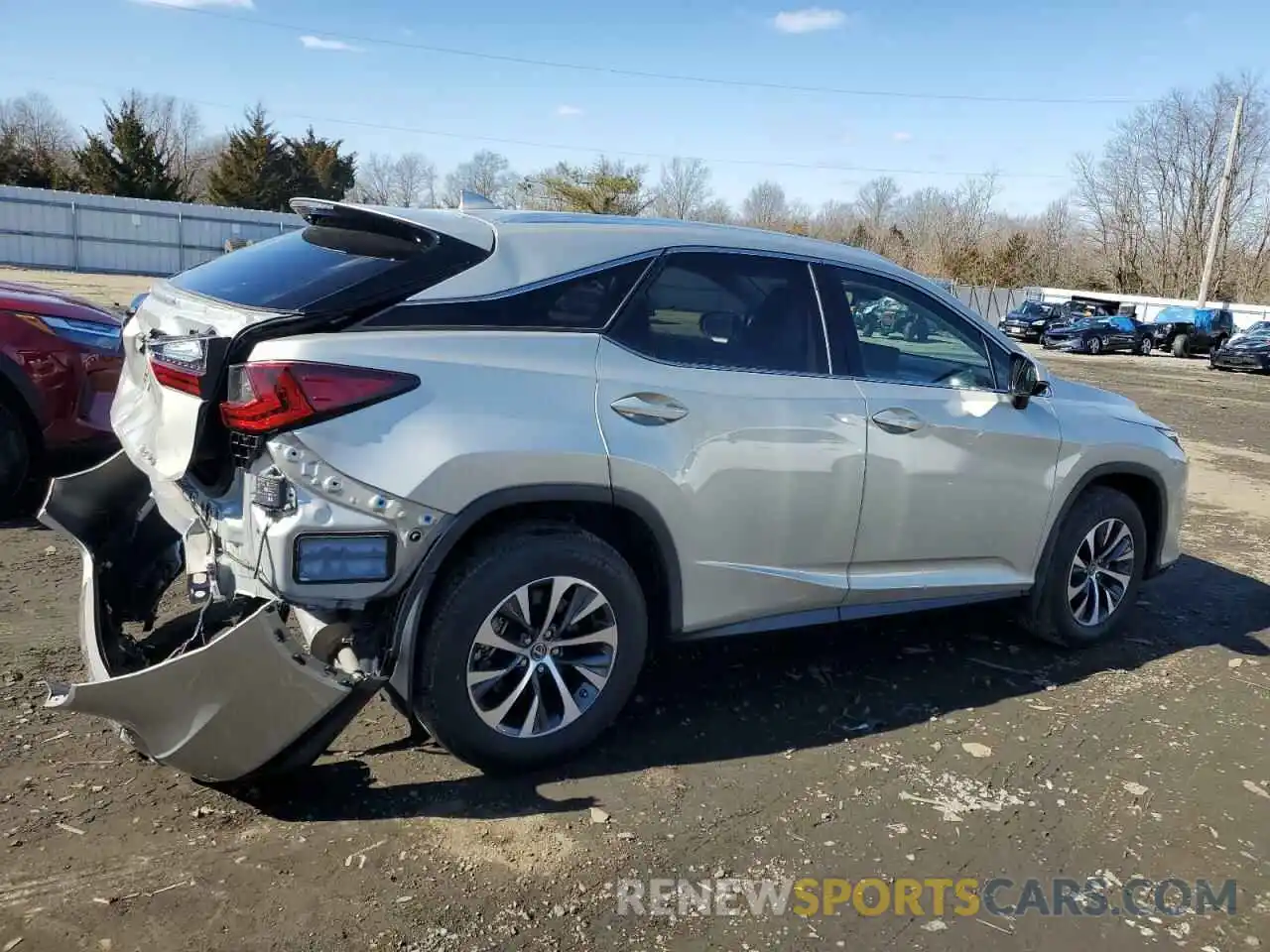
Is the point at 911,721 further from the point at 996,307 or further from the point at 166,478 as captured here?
the point at 996,307

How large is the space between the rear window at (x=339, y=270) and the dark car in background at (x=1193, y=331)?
4096 cm

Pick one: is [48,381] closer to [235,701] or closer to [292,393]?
[292,393]

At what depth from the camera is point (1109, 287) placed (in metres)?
67.1

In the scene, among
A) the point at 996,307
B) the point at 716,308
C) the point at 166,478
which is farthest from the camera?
the point at 996,307

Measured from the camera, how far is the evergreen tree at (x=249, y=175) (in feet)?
162

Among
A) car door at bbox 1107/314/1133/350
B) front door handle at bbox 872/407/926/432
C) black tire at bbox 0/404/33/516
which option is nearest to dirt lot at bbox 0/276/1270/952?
black tire at bbox 0/404/33/516

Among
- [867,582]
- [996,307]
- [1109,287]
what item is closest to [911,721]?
[867,582]

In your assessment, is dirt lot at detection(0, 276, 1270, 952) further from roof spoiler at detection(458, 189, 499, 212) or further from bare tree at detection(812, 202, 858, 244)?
bare tree at detection(812, 202, 858, 244)

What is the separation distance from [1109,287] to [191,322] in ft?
240

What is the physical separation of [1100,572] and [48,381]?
19.2 feet

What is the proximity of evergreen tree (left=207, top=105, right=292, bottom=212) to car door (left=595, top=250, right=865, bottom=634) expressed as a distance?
50.3 m

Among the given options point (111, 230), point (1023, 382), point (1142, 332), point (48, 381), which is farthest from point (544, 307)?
point (1142, 332)

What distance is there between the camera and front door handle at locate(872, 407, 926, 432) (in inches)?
157

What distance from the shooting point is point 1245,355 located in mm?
31906
